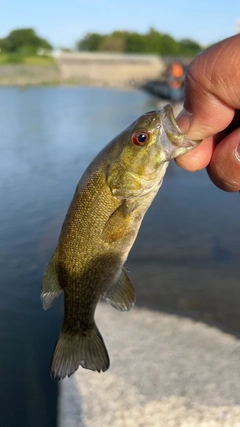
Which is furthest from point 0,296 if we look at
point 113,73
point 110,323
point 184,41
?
point 184,41

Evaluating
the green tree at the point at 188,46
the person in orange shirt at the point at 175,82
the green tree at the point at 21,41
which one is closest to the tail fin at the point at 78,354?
the person in orange shirt at the point at 175,82

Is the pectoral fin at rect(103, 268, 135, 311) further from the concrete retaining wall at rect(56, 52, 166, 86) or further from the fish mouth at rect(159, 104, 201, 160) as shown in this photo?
the concrete retaining wall at rect(56, 52, 166, 86)

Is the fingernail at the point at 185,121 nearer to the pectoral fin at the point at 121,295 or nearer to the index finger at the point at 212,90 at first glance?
the index finger at the point at 212,90

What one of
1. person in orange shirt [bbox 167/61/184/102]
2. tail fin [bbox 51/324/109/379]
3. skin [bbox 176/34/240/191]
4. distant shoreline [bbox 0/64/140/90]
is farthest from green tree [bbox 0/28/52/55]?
tail fin [bbox 51/324/109/379]

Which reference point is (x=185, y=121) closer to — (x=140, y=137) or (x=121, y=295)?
Answer: (x=140, y=137)

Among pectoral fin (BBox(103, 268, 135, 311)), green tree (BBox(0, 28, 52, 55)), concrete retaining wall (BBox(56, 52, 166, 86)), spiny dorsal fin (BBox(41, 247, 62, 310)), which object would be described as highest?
spiny dorsal fin (BBox(41, 247, 62, 310))

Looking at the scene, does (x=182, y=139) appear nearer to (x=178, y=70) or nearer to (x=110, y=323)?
(x=110, y=323)

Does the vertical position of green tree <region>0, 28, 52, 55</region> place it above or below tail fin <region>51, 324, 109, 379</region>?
below
